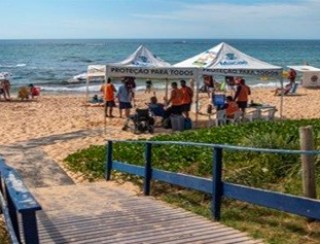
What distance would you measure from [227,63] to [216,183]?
10976 mm

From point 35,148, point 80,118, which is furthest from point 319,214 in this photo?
point 80,118

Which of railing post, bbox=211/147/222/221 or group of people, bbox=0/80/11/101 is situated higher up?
railing post, bbox=211/147/222/221

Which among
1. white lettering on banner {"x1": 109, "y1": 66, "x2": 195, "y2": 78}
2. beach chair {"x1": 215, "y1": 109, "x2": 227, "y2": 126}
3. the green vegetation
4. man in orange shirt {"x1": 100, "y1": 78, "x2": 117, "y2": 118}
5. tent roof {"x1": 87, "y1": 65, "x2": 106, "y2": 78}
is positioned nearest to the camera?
the green vegetation

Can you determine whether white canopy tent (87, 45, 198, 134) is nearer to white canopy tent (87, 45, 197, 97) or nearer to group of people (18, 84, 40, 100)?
white canopy tent (87, 45, 197, 97)

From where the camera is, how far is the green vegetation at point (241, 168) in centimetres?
574

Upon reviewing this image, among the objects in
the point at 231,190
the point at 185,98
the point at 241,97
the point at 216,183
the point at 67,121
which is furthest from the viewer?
the point at 67,121

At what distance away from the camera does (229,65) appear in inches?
659

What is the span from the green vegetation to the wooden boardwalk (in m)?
0.33

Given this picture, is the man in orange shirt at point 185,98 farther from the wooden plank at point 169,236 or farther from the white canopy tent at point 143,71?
the wooden plank at point 169,236

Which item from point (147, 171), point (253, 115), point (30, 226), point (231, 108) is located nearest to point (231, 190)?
point (147, 171)

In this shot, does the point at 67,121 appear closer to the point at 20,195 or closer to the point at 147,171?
the point at 147,171

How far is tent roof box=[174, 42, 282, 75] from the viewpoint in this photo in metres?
16.5

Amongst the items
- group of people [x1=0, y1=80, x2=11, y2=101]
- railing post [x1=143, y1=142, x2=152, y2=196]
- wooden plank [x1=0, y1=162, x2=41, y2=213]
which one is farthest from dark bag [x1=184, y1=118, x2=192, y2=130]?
group of people [x1=0, y1=80, x2=11, y2=101]

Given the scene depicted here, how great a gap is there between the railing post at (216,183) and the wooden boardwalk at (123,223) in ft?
0.50
